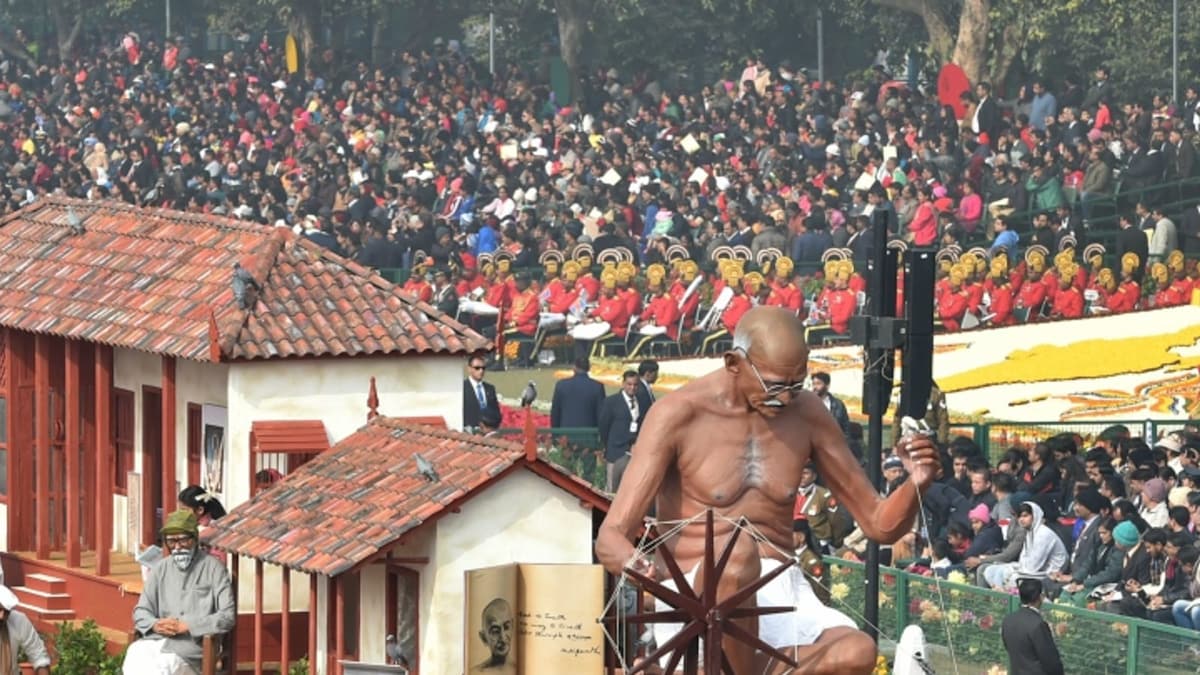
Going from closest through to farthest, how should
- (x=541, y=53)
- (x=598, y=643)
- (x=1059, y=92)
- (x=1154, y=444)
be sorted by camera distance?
1. (x=598, y=643)
2. (x=1154, y=444)
3. (x=1059, y=92)
4. (x=541, y=53)

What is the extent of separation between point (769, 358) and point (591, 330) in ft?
92.0

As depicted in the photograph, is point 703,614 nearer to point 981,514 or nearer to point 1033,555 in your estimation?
point 1033,555

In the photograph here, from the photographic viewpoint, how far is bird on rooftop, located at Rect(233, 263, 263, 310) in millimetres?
23406

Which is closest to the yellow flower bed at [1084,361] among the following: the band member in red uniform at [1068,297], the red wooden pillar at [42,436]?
the band member in red uniform at [1068,297]

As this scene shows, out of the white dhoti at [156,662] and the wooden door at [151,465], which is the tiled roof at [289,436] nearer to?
the wooden door at [151,465]

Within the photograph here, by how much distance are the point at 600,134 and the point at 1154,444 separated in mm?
20894

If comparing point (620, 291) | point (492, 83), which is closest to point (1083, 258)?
point (620, 291)

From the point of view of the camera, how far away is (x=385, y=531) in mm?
19328

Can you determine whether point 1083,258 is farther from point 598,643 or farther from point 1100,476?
point 598,643

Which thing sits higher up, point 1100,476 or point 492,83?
point 492,83

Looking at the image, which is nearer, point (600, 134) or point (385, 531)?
point (385, 531)

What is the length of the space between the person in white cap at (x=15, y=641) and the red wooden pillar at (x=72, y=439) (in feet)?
25.9

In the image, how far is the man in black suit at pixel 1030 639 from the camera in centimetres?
1788

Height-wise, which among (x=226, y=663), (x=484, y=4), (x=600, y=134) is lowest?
(x=226, y=663)
